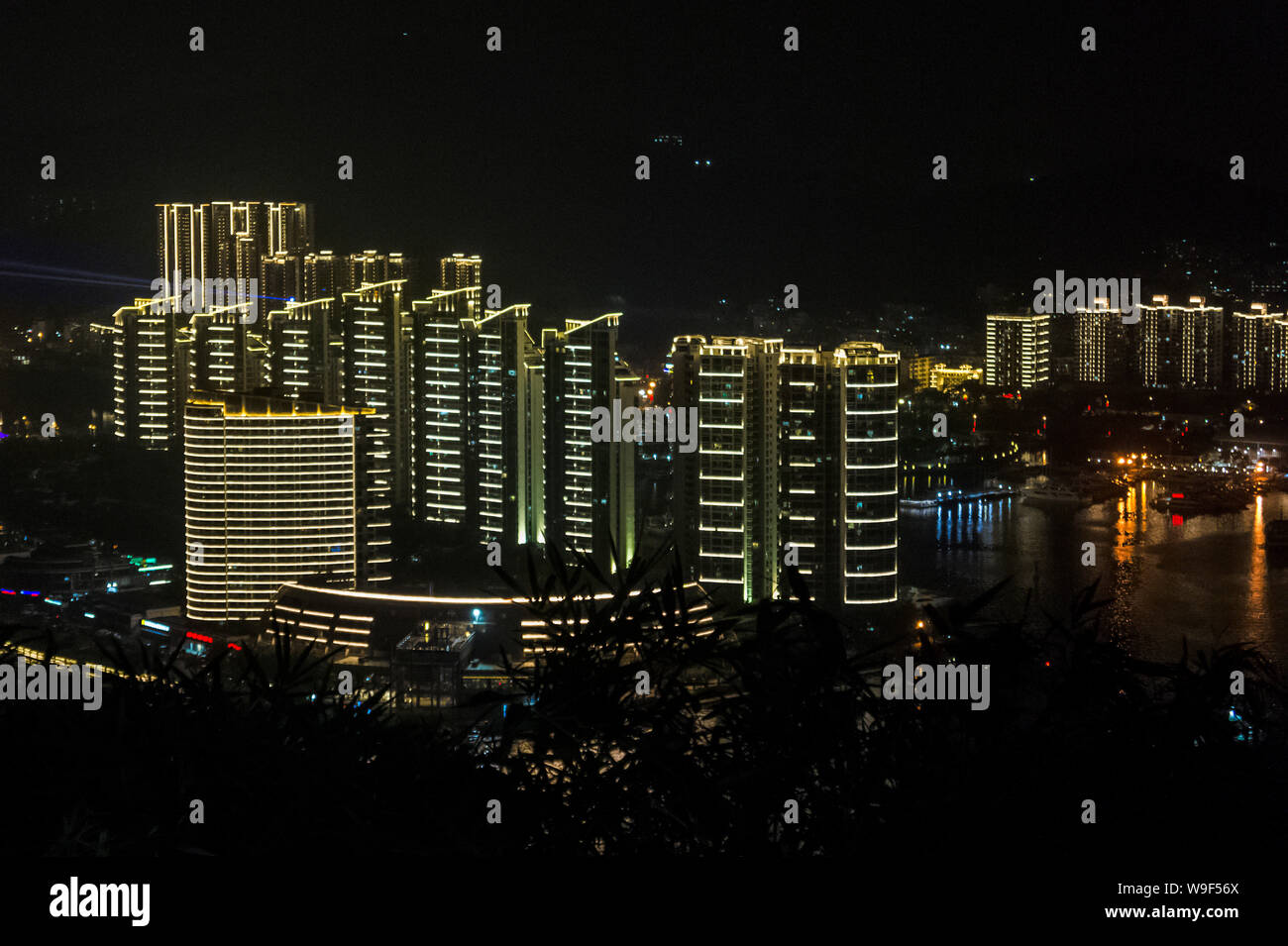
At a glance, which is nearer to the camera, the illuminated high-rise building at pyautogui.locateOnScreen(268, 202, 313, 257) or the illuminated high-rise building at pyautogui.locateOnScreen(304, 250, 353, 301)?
the illuminated high-rise building at pyautogui.locateOnScreen(304, 250, 353, 301)

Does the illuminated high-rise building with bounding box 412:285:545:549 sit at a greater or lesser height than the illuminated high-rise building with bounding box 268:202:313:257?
lesser

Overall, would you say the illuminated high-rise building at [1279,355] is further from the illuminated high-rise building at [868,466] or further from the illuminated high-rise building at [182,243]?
the illuminated high-rise building at [182,243]

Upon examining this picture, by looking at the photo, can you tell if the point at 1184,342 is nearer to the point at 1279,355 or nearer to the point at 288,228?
the point at 1279,355

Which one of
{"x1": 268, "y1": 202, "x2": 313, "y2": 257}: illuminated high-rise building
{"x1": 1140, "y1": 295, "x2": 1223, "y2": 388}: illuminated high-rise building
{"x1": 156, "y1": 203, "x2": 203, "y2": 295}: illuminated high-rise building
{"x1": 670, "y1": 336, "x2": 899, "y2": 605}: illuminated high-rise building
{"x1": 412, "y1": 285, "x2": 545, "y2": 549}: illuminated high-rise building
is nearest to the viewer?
{"x1": 670, "y1": 336, "x2": 899, "y2": 605}: illuminated high-rise building

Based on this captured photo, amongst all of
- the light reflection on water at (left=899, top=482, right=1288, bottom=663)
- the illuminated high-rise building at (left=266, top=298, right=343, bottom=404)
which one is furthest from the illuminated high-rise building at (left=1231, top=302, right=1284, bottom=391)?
the illuminated high-rise building at (left=266, top=298, right=343, bottom=404)

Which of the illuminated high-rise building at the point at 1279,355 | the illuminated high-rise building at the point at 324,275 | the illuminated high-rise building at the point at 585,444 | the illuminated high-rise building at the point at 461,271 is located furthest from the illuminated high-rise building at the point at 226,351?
the illuminated high-rise building at the point at 1279,355

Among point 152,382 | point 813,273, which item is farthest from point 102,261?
point 813,273

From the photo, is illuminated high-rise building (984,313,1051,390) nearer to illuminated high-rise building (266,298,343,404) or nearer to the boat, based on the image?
the boat
